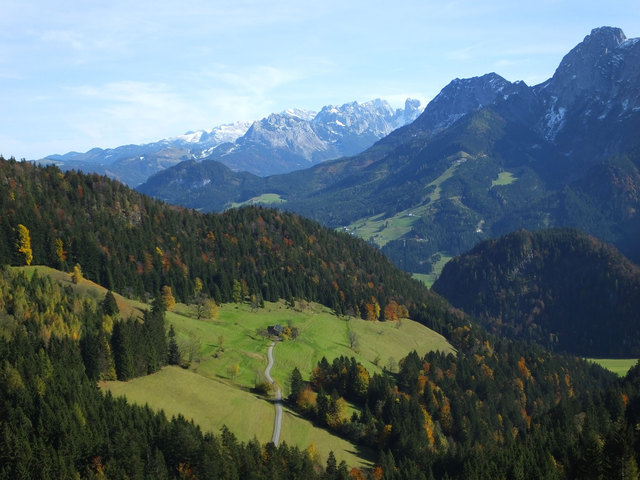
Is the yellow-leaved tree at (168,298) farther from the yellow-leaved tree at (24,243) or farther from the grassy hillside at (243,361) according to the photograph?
the yellow-leaved tree at (24,243)

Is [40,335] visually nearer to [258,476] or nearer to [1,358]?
[1,358]

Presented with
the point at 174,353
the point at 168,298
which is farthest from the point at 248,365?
the point at 168,298

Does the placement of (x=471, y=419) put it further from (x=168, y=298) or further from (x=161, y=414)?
(x=168, y=298)

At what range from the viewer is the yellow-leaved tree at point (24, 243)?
150m

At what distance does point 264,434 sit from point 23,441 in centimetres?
4381

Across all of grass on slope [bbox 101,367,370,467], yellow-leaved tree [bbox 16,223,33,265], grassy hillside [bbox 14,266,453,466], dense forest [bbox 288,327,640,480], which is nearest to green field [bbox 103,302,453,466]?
grass on slope [bbox 101,367,370,467]

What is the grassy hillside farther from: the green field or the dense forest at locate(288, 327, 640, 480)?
the dense forest at locate(288, 327, 640, 480)

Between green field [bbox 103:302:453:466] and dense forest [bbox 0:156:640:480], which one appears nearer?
dense forest [bbox 0:156:640:480]

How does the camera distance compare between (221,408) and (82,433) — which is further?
(221,408)

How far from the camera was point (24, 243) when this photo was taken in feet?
496

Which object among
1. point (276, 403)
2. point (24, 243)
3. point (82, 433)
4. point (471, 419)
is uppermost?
point (24, 243)

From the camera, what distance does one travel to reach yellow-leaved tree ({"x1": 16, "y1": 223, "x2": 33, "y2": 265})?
15025cm

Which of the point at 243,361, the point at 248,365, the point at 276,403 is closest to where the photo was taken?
the point at 276,403

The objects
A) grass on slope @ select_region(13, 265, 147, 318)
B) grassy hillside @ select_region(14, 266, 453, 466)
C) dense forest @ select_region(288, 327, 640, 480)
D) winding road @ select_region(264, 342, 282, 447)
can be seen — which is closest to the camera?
dense forest @ select_region(288, 327, 640, 480)
